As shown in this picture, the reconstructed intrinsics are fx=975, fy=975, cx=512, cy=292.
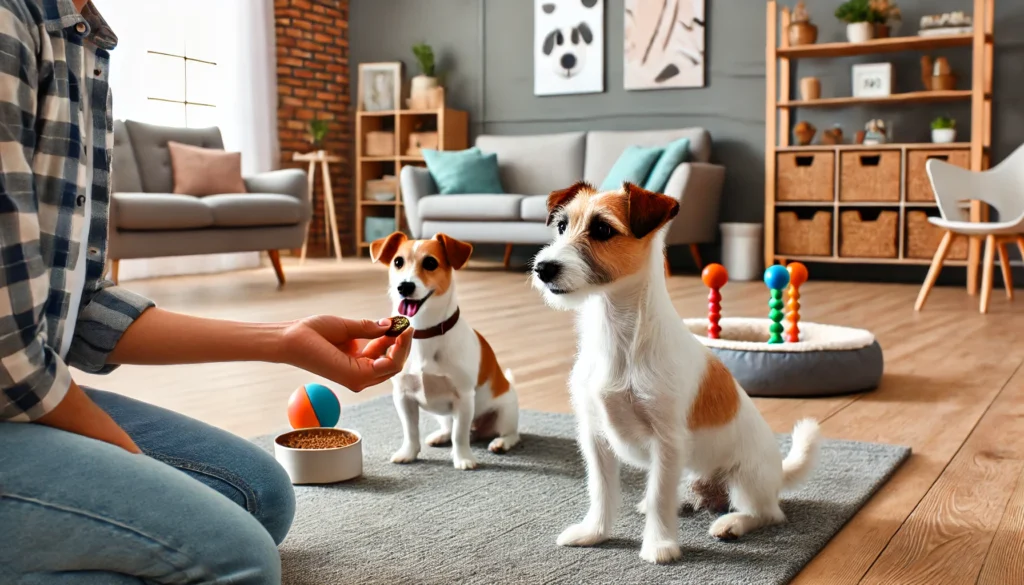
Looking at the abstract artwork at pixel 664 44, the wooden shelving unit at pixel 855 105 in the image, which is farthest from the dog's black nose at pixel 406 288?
the abstract artwork at pixel 664 44

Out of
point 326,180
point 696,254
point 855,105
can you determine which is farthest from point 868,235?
point 326,180

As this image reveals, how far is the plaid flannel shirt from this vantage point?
2.88 ft

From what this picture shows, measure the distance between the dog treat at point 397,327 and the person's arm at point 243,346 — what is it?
0.06 metres

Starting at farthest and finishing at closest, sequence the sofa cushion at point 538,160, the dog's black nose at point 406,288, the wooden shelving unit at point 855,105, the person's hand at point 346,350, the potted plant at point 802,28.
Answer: the sofa cushion at point 538,160, the potted plant at point 802,28, the wooden shelving unit at point 855,105, the dog's black nose at point 406,288, the person's hand at point 346,350

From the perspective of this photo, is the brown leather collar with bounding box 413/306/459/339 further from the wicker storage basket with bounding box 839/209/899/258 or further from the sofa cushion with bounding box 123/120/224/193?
the wicker storage basket with bounding box 839/209/899/258

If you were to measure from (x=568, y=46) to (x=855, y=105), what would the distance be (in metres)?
2.13

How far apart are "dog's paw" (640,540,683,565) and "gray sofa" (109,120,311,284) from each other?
393cm

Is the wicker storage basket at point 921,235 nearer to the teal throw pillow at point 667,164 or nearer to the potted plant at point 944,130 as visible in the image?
the potted plant at point 944,130

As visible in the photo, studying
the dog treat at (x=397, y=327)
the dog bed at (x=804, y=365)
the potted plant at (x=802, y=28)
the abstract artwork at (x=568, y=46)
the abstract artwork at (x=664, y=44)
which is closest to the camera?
the dog treat at (x=397, y=327)

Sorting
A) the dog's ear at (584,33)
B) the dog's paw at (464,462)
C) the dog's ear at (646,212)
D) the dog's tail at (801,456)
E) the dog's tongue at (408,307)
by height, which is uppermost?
the dog's ear at (584,33)

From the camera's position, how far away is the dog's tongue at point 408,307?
75.9 inches

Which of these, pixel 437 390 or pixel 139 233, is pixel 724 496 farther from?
pixel 139 233

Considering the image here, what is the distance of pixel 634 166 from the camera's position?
20.0ft

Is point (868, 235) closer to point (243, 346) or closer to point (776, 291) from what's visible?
point (776, 291)
